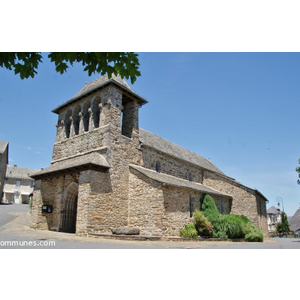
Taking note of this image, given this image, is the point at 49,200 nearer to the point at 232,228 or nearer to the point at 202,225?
the point at 202,225

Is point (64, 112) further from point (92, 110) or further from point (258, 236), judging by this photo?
point (258, 236)

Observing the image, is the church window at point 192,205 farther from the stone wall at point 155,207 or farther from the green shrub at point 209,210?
the green shrub at point 209,210

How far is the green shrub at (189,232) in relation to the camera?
15.5 m

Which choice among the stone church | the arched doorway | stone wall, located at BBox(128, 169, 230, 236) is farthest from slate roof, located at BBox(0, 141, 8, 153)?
stone wall, located at BBox(128, 169, 230, 236)

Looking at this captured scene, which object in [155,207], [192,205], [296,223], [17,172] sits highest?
[17,172]

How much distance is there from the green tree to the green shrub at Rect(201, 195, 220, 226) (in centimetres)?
1549

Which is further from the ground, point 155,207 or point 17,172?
point 17,172

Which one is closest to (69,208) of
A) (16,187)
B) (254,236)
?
(254,236)

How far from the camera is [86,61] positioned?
17.2 ft

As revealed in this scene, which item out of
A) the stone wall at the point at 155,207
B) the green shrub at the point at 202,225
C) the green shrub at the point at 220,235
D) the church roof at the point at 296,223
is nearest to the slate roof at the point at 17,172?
the stone wall at the point at 155,207

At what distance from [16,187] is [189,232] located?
44642mm

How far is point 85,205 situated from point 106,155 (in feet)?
11.3

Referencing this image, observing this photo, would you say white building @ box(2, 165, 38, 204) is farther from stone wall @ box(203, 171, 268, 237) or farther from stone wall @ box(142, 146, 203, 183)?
stone wall @ box(203, 171, 268, 237)

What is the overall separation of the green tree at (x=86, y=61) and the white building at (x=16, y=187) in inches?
1963
